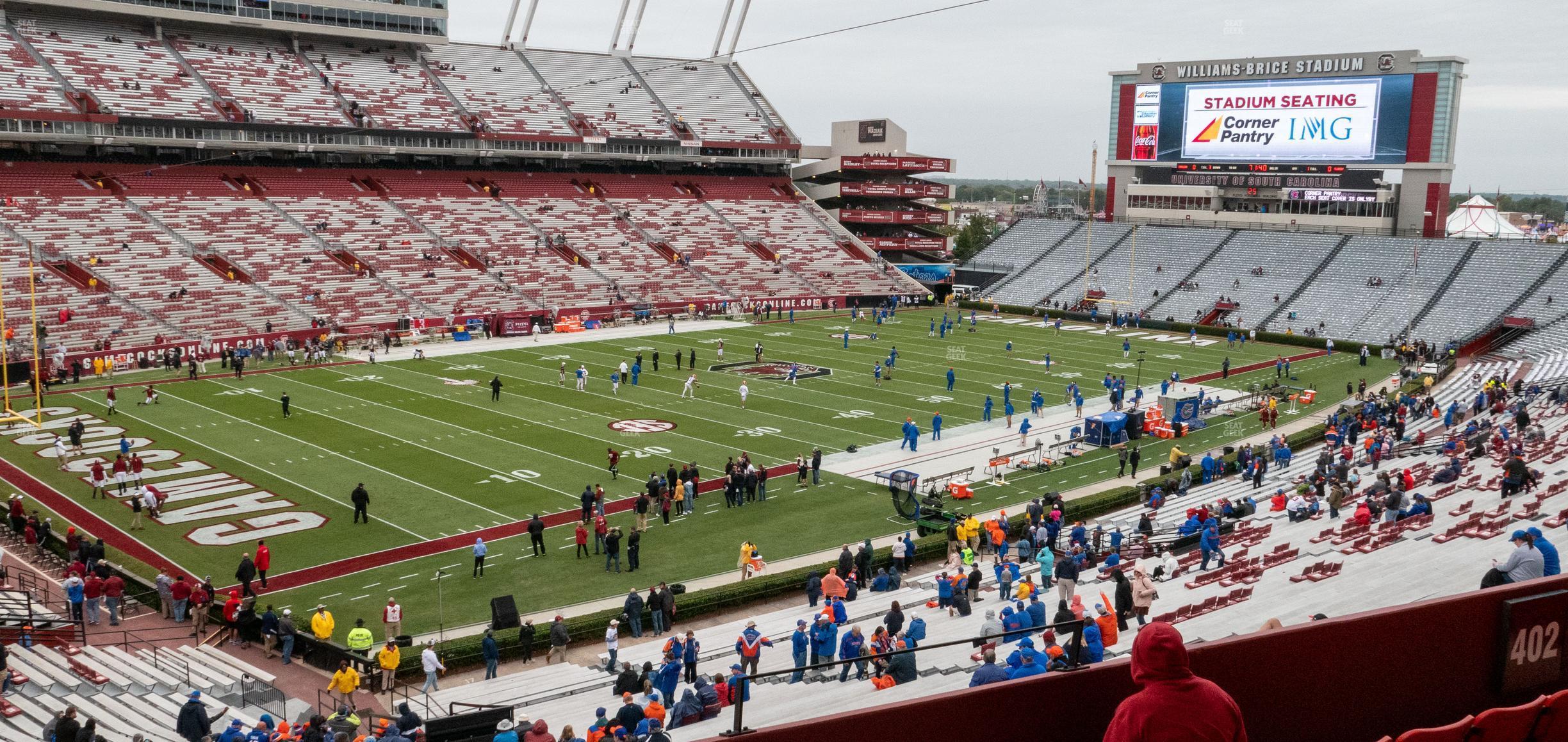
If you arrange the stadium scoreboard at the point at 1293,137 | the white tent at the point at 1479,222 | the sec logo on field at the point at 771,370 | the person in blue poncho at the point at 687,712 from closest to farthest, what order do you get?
1. the person in blue poncho at the point at 687,712
2. the sec logo on field at the point at 771,370
3. the stadium scoreboard at the point at 1293,137
4. the white tent at the point at 1479,222

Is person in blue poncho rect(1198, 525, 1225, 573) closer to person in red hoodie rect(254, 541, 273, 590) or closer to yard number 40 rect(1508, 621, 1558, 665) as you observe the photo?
yard number 40 rect(1508, 621, 1558, 665)

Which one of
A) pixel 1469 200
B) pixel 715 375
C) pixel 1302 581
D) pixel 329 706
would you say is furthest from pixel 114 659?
pixel 1469 200

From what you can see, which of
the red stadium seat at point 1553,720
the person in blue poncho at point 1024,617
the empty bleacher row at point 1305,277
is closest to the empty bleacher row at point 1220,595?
the person in blue poncho at point 1024,617

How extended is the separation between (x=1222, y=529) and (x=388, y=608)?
48.0ft

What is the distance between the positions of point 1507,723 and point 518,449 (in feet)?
86.5

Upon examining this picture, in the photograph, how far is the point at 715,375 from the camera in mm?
40875

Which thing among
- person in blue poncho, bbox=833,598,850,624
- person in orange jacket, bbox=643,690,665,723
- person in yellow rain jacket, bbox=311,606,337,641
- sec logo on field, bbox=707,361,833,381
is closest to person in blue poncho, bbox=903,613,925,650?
person in blue poncho, bbox=833,598,850,624

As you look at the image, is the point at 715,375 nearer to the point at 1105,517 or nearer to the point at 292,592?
the point at 1105,517

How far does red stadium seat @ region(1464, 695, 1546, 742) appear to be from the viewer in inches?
194

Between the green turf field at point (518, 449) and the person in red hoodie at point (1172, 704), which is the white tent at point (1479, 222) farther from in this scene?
the person in red hoodie at point (1172, 704)

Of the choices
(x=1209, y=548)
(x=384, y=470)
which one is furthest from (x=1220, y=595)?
(x=384, y=470)

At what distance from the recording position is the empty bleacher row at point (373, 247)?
44.7m

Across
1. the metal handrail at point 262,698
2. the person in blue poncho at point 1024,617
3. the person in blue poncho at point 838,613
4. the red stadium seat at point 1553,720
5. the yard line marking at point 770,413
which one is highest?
the red stadium seat at point 1553,720

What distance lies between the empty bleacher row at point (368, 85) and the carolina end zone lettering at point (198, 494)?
28.0 metres
